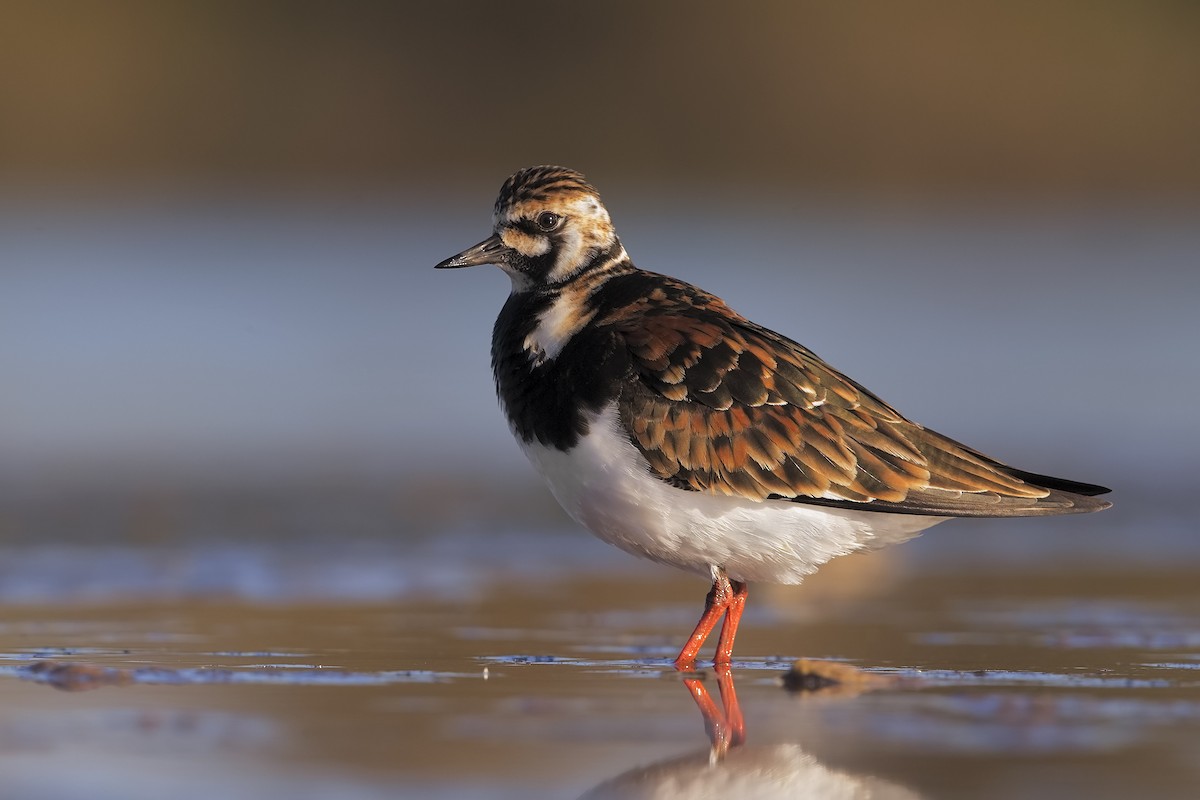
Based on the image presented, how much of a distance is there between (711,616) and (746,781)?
174 centimetres

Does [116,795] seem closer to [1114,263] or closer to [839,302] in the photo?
[839,302]

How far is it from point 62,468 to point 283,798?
6.38 meters

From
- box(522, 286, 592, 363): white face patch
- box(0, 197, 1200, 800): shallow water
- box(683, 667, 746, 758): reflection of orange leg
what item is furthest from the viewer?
box(522, 286, 592, 363): white face patch

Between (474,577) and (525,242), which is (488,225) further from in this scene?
(525,242)

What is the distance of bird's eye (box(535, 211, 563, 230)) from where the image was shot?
20.3 feet

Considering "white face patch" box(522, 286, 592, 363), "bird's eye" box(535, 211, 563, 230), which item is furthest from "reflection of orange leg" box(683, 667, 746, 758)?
"bird's eye" box(535, 211, 563, 230)

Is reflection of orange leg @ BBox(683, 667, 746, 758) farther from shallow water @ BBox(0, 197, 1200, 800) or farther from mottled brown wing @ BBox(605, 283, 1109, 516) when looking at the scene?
mottled brown wing @ BBox(605, 283, 1109, 516)

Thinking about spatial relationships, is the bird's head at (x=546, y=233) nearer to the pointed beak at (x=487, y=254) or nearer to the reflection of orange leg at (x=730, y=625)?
the pointed beak at (x=487, y=254)

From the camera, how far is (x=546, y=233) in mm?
6180

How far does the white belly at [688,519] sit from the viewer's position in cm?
548

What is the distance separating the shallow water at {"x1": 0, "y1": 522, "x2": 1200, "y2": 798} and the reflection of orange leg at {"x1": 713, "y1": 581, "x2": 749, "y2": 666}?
0.12 m

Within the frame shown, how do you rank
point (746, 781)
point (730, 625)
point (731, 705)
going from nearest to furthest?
1. point (746, 781)
2. point (731, 705)
3. point (730, 625)

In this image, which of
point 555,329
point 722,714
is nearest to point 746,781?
point 722,714

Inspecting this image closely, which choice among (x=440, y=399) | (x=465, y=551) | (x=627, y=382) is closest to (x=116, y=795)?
(x=627, y=382)
